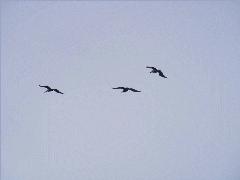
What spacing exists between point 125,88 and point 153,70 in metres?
2.71

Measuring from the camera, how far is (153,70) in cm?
3183

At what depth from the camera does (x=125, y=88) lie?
32.3 m
